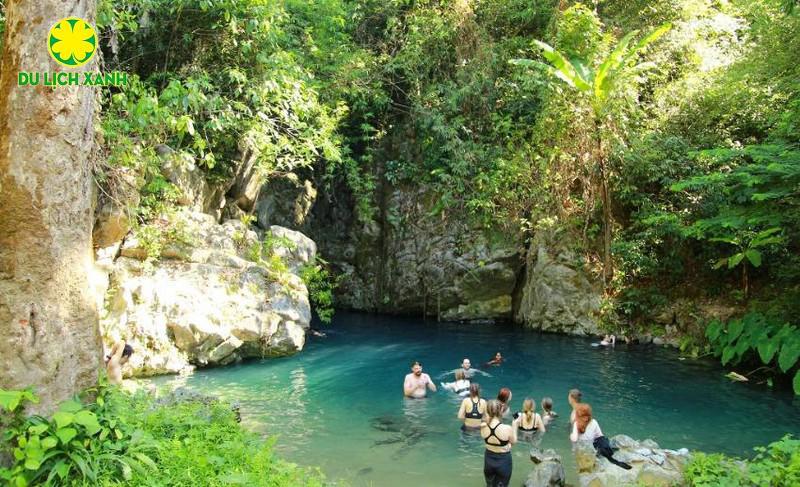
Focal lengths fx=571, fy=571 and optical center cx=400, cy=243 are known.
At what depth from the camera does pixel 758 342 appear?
40.3 ft

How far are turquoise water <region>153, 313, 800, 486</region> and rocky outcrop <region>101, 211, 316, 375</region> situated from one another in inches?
23.7

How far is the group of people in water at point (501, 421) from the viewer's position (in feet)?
24.3

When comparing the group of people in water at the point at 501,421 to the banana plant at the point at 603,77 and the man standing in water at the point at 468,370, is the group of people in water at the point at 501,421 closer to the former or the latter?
the man standing in water at the point at 468,370

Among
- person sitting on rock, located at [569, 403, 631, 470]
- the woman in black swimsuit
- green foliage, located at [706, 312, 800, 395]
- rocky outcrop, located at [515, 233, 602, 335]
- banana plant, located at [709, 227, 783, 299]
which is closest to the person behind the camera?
the woman in black swimsuit

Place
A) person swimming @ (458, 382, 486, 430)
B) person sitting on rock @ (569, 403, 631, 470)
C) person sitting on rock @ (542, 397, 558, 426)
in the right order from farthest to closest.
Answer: person sitting on rock @ (542, 397, 558, 426) < person swimming @ (458, 382, 486, 430) < person sitting on rock @ (569, 403, 631, 470)

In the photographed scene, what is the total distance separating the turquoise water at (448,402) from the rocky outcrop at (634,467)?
77 centimetres

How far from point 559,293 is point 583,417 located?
32.3ft

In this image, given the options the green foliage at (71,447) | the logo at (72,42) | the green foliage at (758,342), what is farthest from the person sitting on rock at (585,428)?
the logo at (72,42)

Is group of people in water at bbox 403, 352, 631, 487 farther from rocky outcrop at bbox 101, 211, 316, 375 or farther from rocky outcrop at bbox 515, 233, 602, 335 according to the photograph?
rocky outcrop at bbox 515, 233, 602, 335

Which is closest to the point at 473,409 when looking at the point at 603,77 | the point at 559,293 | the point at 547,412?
the point at 547,412

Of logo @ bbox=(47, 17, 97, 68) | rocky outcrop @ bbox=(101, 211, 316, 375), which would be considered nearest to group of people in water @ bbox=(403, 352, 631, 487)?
rocky outcrop @ bbox=(101, 211, 316, 375)

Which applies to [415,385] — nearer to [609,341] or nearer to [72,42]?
[609,341]

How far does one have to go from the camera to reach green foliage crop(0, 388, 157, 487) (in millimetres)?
4562

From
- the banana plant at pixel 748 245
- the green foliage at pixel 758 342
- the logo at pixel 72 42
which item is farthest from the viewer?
the banana plant at pixel 748 245
